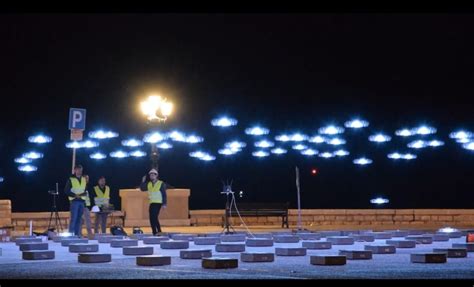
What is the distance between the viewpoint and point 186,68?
49406 millimetres

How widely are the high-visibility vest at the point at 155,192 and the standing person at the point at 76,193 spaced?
1.73 metres

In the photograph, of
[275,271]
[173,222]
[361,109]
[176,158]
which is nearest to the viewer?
[275,271]

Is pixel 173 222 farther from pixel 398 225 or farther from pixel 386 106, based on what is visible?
pixel 386 106

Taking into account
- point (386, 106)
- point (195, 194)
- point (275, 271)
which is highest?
point (386, 106)

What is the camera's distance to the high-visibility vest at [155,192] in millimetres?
21516

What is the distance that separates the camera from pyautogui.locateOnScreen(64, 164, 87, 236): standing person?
20.3m

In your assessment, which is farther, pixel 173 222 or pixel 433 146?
pixel 433 146

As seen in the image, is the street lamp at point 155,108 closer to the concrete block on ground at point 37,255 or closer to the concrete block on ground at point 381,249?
the concrete block on ground at point 381,249

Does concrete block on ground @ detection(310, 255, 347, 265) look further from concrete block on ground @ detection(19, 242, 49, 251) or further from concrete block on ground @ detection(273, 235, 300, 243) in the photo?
concrete block on ground @ detection(273, 235, 300, 243)

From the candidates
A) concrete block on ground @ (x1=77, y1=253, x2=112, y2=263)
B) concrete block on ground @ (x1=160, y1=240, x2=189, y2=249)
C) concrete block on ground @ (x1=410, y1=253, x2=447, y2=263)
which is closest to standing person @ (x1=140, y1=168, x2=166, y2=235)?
concrete block on ground @ (x1=160, y1=240, x2=189, y2=249)

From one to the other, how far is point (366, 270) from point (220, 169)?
145ft

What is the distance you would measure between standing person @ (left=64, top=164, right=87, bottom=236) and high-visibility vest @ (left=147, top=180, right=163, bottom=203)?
1732 mm

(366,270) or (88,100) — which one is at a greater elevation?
(88,100)

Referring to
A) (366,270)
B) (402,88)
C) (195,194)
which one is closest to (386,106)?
(402,88)
